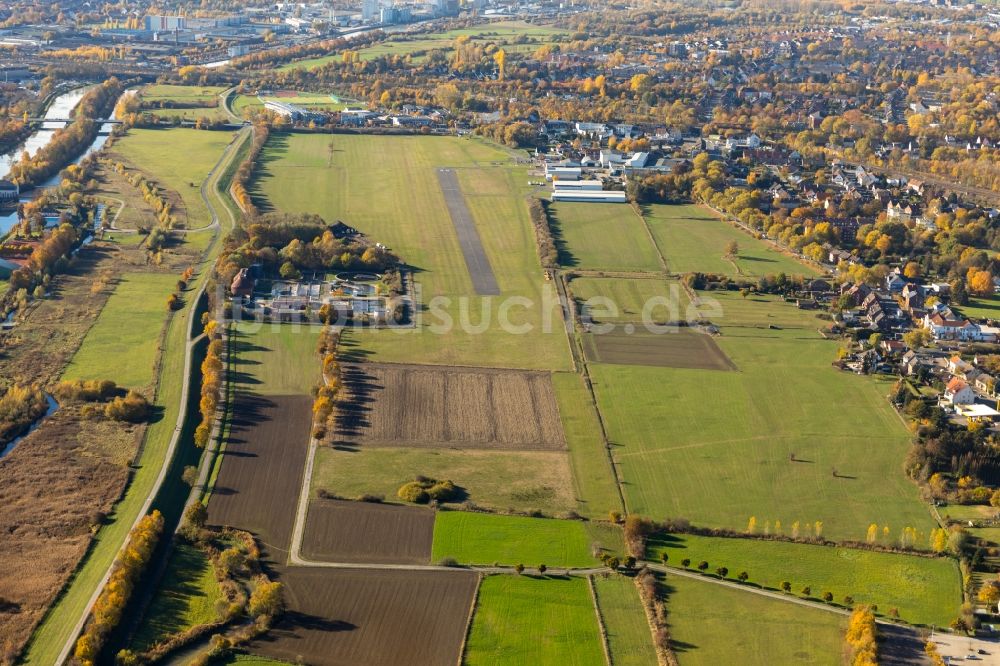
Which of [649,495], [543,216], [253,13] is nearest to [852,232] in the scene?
[543,216]

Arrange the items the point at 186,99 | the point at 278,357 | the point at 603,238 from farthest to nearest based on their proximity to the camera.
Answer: the point at 186,99
the point at 603,238
the point at 278,357

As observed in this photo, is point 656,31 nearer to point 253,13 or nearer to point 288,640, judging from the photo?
point 253,13

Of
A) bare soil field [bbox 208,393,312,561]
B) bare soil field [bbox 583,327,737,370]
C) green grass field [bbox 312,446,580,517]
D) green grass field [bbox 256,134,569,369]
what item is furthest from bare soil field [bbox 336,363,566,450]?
bare soil field [bbox 583,327,737,370]

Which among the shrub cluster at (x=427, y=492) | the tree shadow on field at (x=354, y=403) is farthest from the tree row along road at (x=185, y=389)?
the shrub cluster at (x=427, y=492)

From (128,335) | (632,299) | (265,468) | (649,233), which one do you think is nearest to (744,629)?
(265,468)

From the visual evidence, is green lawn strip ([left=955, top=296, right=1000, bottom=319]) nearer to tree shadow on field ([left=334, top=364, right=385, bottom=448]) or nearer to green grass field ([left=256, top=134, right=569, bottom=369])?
green grass field ([left=256, top=134, right=569, bottom=369])

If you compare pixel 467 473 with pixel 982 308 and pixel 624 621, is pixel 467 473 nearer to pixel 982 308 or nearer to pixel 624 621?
pixel 624 621

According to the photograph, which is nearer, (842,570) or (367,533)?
(842,570)
